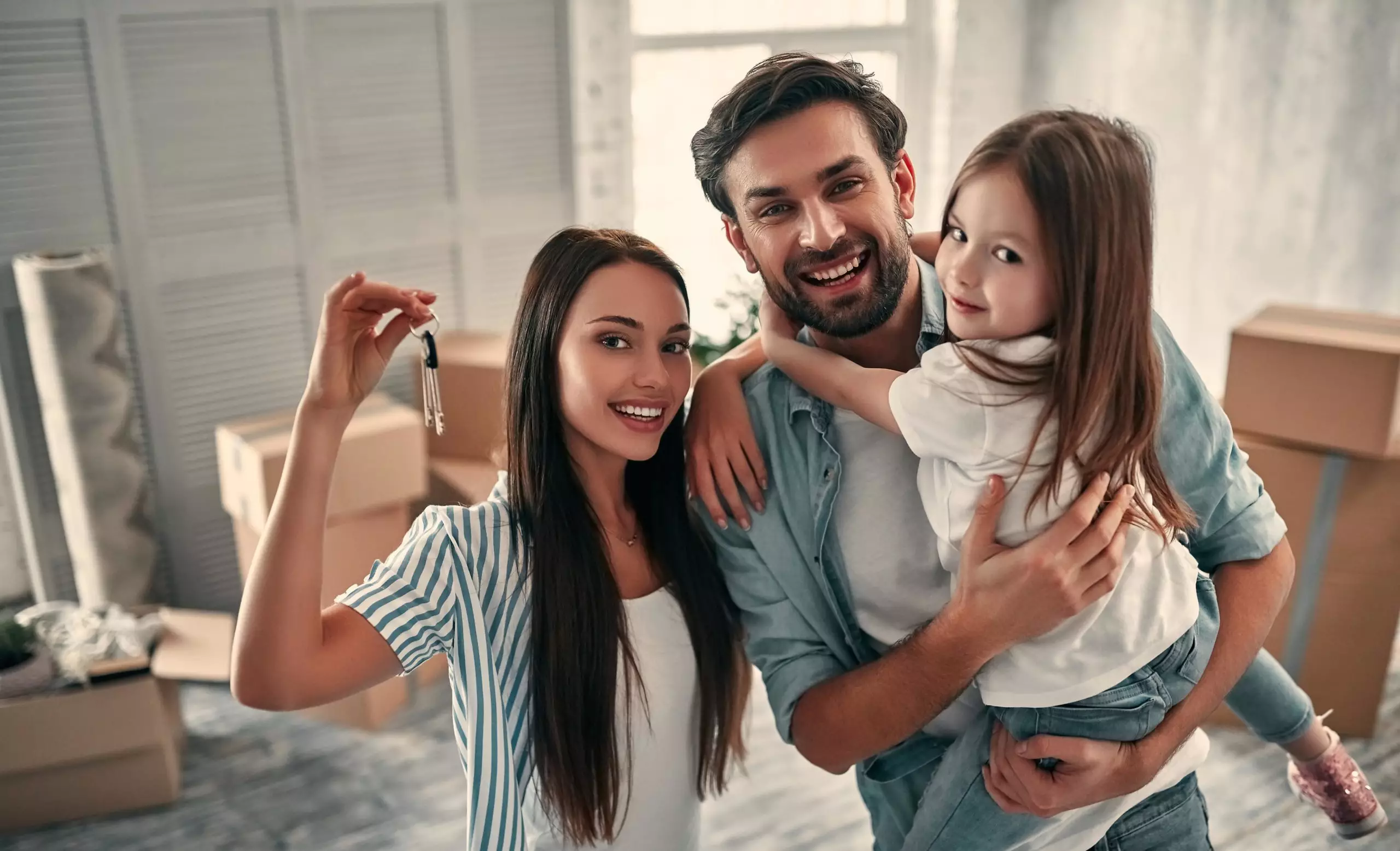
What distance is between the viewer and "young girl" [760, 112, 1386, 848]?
1212mm

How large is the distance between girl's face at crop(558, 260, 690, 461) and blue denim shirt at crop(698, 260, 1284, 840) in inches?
7.0

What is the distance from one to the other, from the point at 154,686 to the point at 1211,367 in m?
3.52

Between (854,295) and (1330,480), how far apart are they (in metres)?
1.66

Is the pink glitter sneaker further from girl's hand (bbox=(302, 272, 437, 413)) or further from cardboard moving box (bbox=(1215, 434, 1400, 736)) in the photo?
girl's hand (bbox=(302, 272, 437, 413))

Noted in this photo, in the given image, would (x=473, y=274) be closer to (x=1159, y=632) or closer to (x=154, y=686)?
(x=154, y=686)

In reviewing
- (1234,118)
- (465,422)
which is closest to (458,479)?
(465,422)

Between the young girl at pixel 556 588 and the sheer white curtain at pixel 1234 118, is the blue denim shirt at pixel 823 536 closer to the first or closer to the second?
the young girl at pixel 556 588

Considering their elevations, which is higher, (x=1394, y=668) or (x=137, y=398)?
(x=137, y=398)

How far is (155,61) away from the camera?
2.97m

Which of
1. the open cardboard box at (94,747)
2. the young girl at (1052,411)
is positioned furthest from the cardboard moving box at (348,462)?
the young girl at (1052,411)

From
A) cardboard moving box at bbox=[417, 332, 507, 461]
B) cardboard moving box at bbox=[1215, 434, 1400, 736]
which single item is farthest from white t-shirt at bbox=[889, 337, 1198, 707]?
cardboard moving box at bbox=[417, 332, 507, 461]

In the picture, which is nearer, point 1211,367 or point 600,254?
point 600,254

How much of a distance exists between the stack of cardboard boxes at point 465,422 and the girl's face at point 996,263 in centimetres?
207

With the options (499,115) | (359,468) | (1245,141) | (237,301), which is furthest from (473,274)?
(1245,141)
